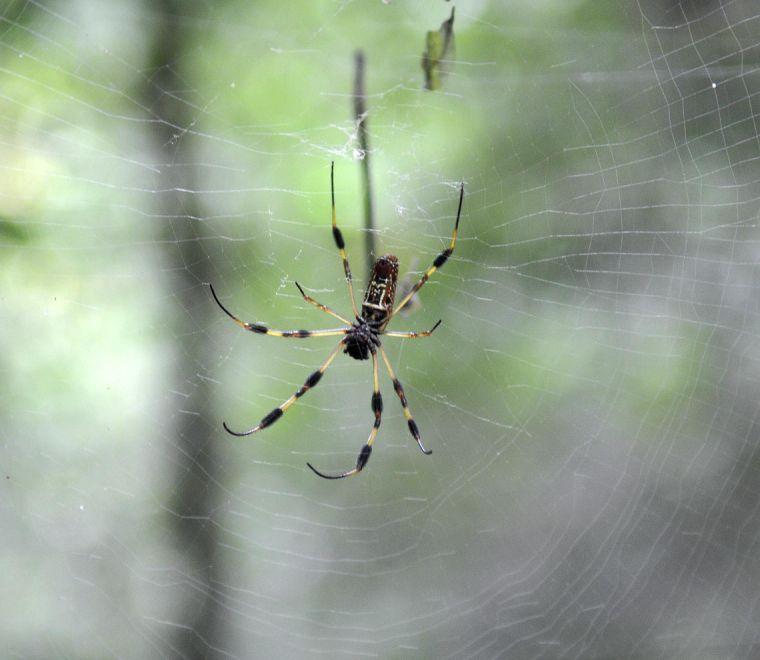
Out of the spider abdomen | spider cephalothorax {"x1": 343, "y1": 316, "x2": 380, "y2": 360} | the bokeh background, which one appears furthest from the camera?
the bokeh background

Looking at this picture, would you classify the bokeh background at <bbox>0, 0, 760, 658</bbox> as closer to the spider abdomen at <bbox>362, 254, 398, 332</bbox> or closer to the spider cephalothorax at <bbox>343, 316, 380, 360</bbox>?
the spider cephalothorax at <bbox>343, 316, 380, 360</bbox>

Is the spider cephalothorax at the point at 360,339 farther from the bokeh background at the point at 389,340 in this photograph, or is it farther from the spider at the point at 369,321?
the bokeh background at the point at 389,340

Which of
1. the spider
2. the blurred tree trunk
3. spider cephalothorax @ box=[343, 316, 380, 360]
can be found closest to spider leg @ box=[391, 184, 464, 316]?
the spider

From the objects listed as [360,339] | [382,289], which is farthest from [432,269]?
[360,339]

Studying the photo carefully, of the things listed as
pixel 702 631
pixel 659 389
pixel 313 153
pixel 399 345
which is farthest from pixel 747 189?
pixel 702 631

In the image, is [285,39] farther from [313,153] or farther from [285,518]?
[285,518]

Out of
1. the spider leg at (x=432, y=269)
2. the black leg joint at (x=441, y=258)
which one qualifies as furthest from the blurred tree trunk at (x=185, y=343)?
the black leg joint at (x=441, y=258)
